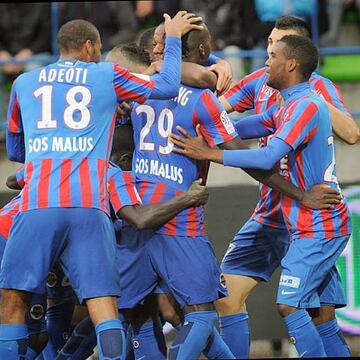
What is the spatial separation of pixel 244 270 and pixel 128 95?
1540 millimetres

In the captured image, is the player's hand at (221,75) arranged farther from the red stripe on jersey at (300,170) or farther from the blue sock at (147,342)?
the blue sock at (147,342)

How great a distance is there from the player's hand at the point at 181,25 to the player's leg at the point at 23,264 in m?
1.17

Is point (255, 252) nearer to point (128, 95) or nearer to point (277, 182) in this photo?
point (277, 182)

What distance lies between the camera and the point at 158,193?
6.18 metres

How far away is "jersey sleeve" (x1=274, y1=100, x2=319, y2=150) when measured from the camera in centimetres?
612

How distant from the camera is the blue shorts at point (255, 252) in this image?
6816 millimetres

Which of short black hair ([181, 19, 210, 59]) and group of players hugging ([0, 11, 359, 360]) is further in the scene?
short black hair ([181, 19, 210, 59])

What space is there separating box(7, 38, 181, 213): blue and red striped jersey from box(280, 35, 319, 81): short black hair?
31.3 inches

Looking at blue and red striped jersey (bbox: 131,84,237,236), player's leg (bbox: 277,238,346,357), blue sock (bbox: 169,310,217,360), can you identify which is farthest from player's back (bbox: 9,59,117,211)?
player's leg (bbox: 277,238,346,357)

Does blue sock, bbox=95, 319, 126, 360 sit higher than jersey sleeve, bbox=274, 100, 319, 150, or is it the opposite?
Result: jersey sleeve, bbox=274, 100, 319, 150

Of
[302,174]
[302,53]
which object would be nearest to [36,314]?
[302,174]

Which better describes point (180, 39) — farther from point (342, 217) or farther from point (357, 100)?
point (357, 100)

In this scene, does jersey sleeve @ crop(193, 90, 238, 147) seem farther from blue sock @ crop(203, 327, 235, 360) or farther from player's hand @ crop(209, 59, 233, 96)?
blue sock @ crop(203, 327, 235, 360)

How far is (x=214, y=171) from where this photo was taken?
916cm
